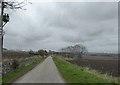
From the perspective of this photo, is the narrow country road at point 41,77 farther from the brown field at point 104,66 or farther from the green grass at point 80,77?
the brown field at point 104,66

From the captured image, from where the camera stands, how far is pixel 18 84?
14555mm

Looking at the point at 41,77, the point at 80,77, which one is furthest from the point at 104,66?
the point at 41,77

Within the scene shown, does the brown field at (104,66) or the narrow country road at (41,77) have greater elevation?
the narrow country road at (41,77)

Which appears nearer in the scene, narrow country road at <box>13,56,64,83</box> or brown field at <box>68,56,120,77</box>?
narrow country road at <box>13,56,64,83</box>

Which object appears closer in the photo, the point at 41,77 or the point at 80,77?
the point at 80,77

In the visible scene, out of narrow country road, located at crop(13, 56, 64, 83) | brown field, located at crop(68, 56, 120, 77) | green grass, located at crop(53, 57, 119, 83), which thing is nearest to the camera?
green grass, located at crop(53, 57, 119, 83)

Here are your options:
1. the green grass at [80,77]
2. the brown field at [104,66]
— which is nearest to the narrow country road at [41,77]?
the green grass at [80,77]

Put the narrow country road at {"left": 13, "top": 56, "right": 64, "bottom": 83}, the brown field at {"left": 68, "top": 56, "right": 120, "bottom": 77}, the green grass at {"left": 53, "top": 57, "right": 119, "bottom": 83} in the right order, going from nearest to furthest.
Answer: the green grass at {"left": 53, "top": 57, "right": 119, "bottom": 83}, the narrow country road at {"left": 13, "top": 56, "right": 64, "bottom": 83}, the brown field at {"left": 68, "top": 56, "right": 120, "bottom": 77}

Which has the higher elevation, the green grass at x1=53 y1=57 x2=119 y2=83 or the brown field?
the green grass at x1=53 y1=57 x2=119 y2=83

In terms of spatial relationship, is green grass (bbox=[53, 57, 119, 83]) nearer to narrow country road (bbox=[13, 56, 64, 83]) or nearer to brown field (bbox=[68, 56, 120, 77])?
narrow country road (bbox=[13, 56, 64, 83])

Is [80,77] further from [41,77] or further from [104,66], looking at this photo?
[104,66]

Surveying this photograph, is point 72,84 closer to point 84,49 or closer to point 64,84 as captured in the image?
point 64,84

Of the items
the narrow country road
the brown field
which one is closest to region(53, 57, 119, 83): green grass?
the narrow country road

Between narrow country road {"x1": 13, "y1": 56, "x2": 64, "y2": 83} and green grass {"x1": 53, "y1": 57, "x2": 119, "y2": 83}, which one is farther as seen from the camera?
narrow country road {"x1": 13, "y1": 56, "x2": 64, "y2": 83}
